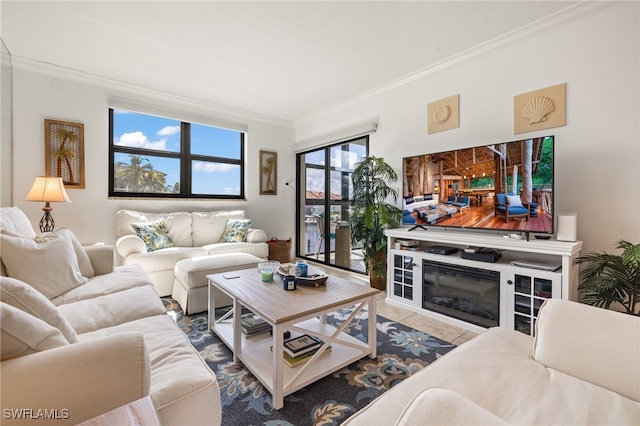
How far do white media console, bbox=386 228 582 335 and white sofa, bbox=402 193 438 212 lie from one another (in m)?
0.25

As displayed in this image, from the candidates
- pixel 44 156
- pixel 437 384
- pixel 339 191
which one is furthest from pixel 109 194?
pixel 437 384

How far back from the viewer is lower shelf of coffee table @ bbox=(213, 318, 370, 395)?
148 centimetres

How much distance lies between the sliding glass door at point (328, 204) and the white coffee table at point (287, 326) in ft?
6.87

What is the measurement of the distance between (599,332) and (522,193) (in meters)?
→ 1.38

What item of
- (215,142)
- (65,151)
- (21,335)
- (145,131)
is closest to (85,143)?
(65,151)

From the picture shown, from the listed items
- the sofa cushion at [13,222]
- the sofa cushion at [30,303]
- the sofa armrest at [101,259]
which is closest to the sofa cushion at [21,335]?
the sofa cushion at [30,303]

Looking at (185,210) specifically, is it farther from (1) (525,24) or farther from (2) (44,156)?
(1) (525,24)

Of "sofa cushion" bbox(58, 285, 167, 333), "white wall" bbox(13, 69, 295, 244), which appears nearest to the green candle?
"sofa cushion" bbox(58, 285, 167, 333)

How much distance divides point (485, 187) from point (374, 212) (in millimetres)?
1118

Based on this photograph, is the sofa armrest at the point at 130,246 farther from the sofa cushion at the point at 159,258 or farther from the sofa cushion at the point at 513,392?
the sofa cushion at the point at 513,392

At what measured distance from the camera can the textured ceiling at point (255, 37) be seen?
2062 millimetres

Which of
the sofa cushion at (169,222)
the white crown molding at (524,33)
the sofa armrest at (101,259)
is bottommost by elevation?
the sofa armrest at (101,259)

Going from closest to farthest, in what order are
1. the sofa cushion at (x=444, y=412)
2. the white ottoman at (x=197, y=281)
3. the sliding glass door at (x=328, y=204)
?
the sofa cushion at (x=444, y=412) → the white ottoman at (x=197, y=281) → the sliding glass door at (x=328, y=204)

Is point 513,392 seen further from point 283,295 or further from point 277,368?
point 283,295
